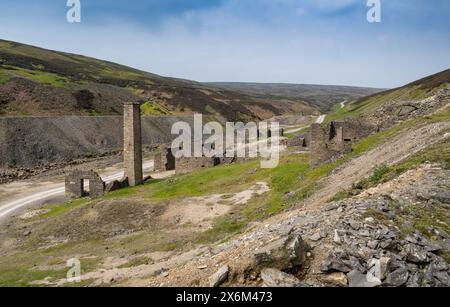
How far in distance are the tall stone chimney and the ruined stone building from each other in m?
14.1

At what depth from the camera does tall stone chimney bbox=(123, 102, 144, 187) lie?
32375mm

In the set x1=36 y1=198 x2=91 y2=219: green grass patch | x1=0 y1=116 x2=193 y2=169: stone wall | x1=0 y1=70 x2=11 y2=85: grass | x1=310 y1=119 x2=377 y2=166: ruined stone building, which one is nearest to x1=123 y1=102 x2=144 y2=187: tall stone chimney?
x1=36 y1=198 x2=91 y2=219: green grass patch

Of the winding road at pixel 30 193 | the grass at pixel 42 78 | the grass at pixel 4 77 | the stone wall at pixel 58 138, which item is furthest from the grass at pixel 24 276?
the grass at pixel 42 78

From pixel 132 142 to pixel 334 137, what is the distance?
1524 cm

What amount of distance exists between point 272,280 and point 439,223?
4.82 metres

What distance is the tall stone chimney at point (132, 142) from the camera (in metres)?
32.4

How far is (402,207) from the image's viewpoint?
10562 mm

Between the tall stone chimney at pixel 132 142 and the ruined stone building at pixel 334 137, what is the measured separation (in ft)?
46.4

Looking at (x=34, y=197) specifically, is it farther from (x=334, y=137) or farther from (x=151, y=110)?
(x=151, y=110)

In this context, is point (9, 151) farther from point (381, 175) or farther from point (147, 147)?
point (381, 175)

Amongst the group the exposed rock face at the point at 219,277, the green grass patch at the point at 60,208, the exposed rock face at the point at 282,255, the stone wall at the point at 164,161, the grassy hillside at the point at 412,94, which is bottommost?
the green grass patch at the point at 60,208

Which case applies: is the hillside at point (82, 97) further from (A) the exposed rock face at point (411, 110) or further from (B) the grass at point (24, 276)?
(A) the exposed rock face at point (411, 110)

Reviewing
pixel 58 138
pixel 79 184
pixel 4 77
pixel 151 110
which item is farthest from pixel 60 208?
pixel 151 110

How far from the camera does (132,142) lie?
3278 cm
